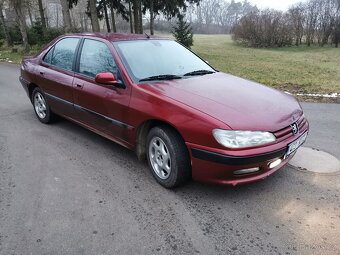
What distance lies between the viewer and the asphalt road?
2.79 metres

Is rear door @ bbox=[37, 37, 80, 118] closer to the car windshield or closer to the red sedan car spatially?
the red sedan car

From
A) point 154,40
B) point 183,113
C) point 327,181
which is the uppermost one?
point 154,40

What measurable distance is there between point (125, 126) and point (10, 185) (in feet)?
4.62

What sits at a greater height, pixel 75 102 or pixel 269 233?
pixel 75 102

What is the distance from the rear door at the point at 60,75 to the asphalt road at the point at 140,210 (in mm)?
748

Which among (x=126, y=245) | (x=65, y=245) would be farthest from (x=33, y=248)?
(x=126, y=245)

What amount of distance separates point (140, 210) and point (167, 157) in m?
0.62

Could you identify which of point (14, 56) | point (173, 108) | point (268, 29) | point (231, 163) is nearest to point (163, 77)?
point (173, 108)

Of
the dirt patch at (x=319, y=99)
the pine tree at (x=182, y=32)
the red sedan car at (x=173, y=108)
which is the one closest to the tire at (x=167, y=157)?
the red sedan car at (x=173, y=108)

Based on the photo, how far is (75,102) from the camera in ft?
15.4

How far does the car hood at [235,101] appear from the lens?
320cm

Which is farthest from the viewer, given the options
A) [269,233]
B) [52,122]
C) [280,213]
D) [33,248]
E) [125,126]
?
[52,122]

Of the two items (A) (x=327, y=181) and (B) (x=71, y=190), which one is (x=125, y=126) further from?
(A) (x=327, y=181)

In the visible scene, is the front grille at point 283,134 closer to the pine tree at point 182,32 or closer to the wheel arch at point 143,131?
the wheel arch at point 143,131
